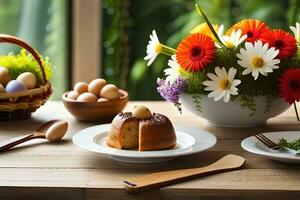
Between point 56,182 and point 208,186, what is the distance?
12.1 inches

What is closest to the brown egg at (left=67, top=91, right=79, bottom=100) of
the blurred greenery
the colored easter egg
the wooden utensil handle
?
the colored easter egg

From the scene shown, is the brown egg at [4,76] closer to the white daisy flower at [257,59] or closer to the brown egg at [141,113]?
the brown egg at [141,113]

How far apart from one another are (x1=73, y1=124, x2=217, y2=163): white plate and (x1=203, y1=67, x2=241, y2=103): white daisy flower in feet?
0.35

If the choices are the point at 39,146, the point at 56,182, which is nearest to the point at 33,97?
the point at 39,146

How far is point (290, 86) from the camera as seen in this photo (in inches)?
58.8

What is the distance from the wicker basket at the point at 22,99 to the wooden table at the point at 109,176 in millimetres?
141

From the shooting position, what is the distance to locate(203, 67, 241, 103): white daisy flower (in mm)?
1485

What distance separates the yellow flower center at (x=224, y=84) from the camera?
4.94 feet

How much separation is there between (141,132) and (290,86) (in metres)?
0.42

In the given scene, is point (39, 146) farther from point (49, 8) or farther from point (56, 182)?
point (49, 8)

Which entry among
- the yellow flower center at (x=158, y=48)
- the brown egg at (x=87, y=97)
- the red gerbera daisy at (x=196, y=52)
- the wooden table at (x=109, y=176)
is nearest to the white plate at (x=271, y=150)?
the wooden table at (x=109, y=176)

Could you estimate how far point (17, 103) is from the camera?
5.53ft

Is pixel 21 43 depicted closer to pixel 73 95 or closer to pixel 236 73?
pixel 73 95

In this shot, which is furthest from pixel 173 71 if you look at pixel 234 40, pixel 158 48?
pixel 234 40
